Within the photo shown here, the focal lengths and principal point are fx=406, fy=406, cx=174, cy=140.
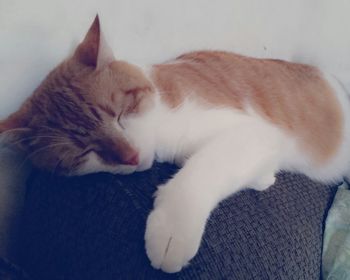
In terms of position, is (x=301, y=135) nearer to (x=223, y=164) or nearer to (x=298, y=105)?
(x=298, y=105)

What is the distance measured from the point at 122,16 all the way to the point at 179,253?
0.71 meters

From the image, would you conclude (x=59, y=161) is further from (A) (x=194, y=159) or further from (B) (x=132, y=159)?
(A) (x=194, y=159)

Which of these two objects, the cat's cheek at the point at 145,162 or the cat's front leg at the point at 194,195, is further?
the cat's cheek at the point at 145,162

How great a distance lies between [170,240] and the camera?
0.72 meters

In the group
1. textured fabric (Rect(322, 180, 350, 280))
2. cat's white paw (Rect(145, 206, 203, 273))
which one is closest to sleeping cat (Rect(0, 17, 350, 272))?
cat's white paw (Rect(145, 206, 203, 273))

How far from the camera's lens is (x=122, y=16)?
1136mm

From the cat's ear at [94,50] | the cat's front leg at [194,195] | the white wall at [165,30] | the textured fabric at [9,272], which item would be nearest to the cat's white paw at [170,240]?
the cat's front leg at [194,195]

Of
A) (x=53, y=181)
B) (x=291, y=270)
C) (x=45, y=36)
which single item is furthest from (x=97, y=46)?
(x=291, y=270)

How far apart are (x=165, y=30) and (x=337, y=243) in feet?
2.56

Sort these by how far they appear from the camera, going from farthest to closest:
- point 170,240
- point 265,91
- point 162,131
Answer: point 265,91 < point 162,131 < point 170,240

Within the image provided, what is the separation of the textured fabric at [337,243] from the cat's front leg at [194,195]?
11.1 inches

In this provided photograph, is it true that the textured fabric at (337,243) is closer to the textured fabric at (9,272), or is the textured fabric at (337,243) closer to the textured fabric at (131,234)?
the textured fabric at (131,234)

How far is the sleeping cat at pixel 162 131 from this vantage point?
30.1 inches

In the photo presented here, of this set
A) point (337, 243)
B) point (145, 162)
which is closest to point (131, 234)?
point (145, 162)
